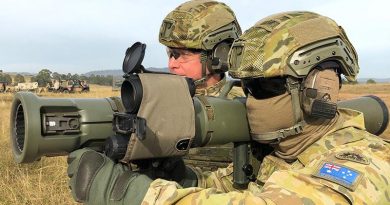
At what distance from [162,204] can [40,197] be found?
3.49m

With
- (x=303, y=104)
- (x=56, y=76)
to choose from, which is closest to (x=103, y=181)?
(x=303, y=104)

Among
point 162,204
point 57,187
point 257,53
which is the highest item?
point 257,53

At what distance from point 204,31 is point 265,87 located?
1.58 metres

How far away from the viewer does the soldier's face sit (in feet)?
11.8

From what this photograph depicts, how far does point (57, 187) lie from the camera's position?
5.22 meters

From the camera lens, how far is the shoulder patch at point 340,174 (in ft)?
5.34

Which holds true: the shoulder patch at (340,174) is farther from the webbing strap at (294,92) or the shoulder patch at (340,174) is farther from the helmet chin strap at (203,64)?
the helmet chin strap at (203,64)

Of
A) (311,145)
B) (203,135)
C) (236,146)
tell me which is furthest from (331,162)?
(236,146)

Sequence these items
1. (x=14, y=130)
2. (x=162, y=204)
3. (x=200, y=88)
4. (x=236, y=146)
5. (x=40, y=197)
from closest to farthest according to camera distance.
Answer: (x=162, y=204)
(x=14, y=130)
(x=236, y=146)
(x=200, y=88)
(x=40, y=197)

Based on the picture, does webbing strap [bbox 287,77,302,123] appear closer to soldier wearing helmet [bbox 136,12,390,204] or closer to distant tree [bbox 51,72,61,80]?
→ soldier wearing helmet [bbox 136,12,390,204]

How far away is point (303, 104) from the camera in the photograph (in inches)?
79.1

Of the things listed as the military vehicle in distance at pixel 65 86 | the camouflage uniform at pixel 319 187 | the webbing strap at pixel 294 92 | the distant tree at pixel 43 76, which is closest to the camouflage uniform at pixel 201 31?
the webbing strap at pixel 294 92

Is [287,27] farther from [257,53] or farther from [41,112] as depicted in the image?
[41,112]

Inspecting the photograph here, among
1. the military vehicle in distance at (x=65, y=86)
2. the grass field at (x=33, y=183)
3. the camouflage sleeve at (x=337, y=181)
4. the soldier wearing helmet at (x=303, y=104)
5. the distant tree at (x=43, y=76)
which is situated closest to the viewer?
the camouflage sleeve at (x=337, y=181)
